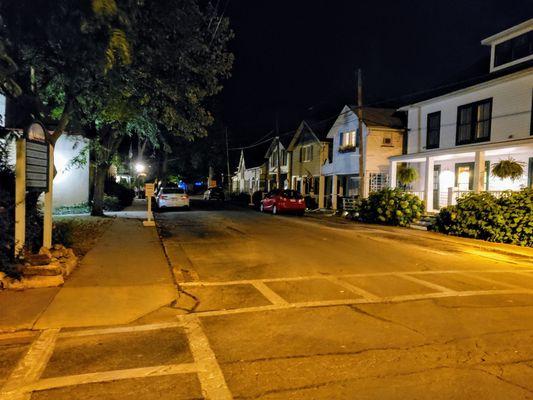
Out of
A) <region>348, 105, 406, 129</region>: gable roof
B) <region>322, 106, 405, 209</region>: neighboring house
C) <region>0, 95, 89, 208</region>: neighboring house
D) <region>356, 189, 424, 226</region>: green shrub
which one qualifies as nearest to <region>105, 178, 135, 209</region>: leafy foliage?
<region>0, 95, 89, 208</region>: neighboring house

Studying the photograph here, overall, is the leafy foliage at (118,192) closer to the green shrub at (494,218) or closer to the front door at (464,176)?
the front door at (464,176)

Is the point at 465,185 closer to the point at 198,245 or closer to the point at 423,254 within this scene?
the point at 423,254

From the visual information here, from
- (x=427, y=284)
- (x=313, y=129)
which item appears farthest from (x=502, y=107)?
(x=313, y=129)

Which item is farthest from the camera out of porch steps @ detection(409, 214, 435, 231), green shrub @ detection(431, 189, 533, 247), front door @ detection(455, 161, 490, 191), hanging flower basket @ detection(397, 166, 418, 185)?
hanging flower basket @ detection(397, 166, 418, 185)

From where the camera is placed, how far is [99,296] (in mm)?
7492

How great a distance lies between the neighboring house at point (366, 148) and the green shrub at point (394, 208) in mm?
5986

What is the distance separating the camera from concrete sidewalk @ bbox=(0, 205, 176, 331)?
628 centimetres

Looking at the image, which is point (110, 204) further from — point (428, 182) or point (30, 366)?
point (30, 366)

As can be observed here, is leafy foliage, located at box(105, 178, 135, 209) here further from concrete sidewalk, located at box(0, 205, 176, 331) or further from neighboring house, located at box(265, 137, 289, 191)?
concrete sidewalk, located at box(0, 205, 176, 331)

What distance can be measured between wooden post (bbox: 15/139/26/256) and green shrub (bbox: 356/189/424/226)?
16134mm

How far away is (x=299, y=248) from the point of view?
42.6ft

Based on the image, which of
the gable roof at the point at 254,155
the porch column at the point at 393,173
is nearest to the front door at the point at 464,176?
the porch column at the point at 393,173

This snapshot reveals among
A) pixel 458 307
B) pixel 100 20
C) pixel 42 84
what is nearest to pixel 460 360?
pixel 458 307

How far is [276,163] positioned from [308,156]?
9306mm
